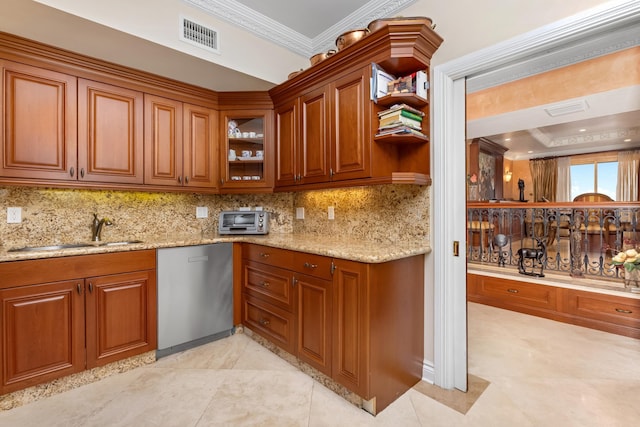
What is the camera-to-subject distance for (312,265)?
2090 mm

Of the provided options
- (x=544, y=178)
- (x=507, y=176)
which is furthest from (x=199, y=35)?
(x=544, y=178)

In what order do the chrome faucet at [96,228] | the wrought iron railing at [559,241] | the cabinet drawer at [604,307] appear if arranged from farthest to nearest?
the wrought iron railing at [559,241], the cabinet drawer at [604,307], the chrome faucet at [96,228]

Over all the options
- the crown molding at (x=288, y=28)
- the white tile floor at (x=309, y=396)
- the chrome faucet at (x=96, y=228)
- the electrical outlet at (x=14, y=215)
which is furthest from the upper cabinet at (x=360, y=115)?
the electrical outlet at (x=14, y=215)

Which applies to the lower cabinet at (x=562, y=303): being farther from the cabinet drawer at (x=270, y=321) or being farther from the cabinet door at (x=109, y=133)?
the cabinet door at (x=109, y=133)

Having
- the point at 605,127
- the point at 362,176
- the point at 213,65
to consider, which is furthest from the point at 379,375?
the point at 605,127

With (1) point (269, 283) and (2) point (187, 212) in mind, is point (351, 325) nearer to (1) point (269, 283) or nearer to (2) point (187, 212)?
(1) point (269, 283)

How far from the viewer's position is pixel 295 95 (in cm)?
268

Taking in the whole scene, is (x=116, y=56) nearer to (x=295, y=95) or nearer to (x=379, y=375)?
(x=295, y=95)

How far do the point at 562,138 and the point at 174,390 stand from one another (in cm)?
938

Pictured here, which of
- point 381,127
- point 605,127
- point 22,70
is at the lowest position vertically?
point 381,127

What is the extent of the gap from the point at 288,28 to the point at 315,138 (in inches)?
46.9

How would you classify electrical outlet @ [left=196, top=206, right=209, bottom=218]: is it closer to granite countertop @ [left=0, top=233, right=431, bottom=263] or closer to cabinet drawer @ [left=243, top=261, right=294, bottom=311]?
granite countertop @ [left=0, top=233, right=431, bottom=263]

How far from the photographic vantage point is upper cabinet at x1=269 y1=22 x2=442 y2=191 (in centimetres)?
193

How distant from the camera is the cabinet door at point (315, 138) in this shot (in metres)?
2.37
